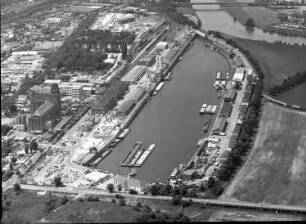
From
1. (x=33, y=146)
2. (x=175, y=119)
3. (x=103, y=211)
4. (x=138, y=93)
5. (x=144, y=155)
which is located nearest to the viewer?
(x=103, y=211)

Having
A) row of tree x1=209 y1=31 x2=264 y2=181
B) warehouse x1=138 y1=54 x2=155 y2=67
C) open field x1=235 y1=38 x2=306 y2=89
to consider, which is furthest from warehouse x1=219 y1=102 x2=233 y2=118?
warehouse x1=138 y1=54 x2=155 y2=67

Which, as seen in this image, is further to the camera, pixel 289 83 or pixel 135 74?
pixel 135 74

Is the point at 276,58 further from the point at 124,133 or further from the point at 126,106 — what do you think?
the point at 124,133

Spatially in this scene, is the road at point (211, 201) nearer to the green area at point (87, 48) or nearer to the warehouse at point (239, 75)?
the green area at point (87, 48)

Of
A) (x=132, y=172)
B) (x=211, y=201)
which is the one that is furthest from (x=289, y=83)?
(x=211, y=201)

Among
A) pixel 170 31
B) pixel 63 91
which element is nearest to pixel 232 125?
pixel 63 91

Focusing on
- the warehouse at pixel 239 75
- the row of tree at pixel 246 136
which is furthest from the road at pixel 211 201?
the warehouse at pixel 239 75

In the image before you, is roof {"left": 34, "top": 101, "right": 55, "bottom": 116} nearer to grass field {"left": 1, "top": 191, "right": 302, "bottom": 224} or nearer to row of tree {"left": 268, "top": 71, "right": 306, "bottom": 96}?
grass field {"left": 1, "top": 191, "right": 302, "bottom": 224}
